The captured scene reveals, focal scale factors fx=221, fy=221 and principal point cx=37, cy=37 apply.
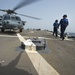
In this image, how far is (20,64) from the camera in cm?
636

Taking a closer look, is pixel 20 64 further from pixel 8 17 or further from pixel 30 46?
pixel 8 17

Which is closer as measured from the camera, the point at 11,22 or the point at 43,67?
the point at 43,67

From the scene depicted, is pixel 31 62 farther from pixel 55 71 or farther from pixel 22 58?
pixel 55 71

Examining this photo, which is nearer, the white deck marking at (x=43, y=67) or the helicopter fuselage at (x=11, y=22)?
the white deck marking at (x=43, y=67)

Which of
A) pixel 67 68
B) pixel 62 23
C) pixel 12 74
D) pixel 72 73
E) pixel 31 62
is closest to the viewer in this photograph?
pixel 12 74

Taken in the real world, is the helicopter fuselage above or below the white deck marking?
above

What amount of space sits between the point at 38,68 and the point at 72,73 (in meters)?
0.93

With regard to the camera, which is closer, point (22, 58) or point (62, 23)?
point (22, 58)

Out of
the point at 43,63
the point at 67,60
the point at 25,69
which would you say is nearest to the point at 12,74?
the point at 25,69

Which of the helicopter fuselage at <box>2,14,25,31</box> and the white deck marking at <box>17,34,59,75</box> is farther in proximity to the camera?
the helicopter fuselage at <box>2,14,25,31</box>

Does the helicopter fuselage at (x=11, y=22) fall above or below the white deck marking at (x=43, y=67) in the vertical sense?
above

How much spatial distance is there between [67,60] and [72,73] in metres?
1.64

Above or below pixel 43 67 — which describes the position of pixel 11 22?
above

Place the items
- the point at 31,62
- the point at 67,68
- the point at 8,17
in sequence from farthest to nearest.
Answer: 1. the point at 8,17
2. the point at 31,62
3. the point at 67,68
